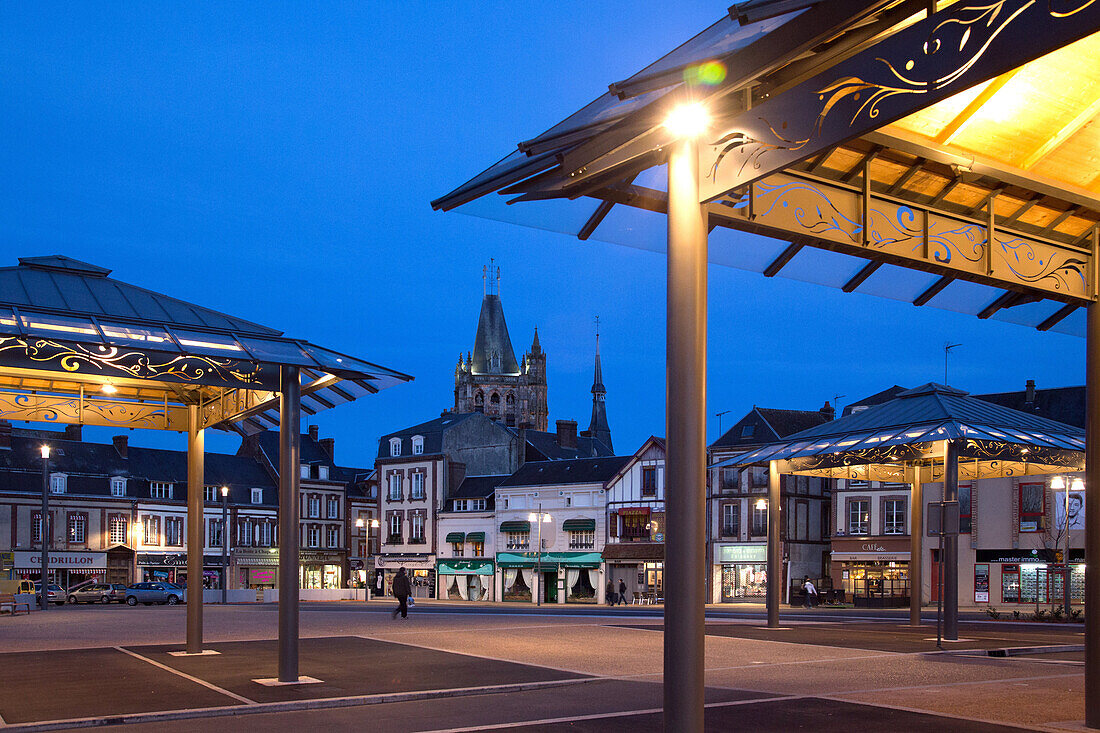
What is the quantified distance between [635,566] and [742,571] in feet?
21.9

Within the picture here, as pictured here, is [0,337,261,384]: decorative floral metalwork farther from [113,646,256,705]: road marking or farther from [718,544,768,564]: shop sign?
[718,544,768,564]: shop sign

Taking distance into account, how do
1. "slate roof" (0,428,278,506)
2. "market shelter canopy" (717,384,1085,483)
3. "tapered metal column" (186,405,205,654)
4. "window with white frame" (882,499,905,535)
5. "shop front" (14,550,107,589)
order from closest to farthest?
1. "tapered metal column" (186,405,205,654)
2. "market shelter canopy" (717,384,1085,483)
3. "window with white frame" (882,499,905,535)
4. "shop front" (14,550,107,589)
5. "slate roof" (0,428,278,506)

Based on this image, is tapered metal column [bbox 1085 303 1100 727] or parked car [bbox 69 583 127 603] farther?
parked car [bbox 69 583 127 603]

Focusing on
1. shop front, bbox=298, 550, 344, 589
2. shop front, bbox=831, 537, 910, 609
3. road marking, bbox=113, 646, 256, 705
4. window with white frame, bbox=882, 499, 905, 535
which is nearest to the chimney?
shop front, bbox=298, 550, 344, 589

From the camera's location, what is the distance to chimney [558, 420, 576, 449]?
8950 cm

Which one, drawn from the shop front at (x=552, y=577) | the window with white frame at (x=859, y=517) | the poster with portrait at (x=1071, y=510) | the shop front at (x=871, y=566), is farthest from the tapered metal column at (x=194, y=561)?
the shop front at (x=552, y=577)

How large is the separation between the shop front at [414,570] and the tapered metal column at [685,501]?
68.1 meters

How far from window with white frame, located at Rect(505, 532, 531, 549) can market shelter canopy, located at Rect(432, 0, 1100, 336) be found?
61.5 m

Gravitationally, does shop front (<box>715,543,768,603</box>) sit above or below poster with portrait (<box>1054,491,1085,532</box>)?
below

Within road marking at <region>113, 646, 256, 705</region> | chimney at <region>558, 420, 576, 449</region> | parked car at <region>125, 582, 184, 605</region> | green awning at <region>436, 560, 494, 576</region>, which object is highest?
chimney at <region>558, 420, 576, 449</region>

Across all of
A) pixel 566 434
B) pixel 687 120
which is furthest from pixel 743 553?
pixel 687 120

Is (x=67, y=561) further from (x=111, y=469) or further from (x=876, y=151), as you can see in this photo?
(x=876, y=151)

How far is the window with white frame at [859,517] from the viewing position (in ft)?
196

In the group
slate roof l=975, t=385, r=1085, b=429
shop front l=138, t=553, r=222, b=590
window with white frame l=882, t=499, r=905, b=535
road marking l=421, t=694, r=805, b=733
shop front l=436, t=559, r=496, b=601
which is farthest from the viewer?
shop front l=138, t=553, r=222, b=590
